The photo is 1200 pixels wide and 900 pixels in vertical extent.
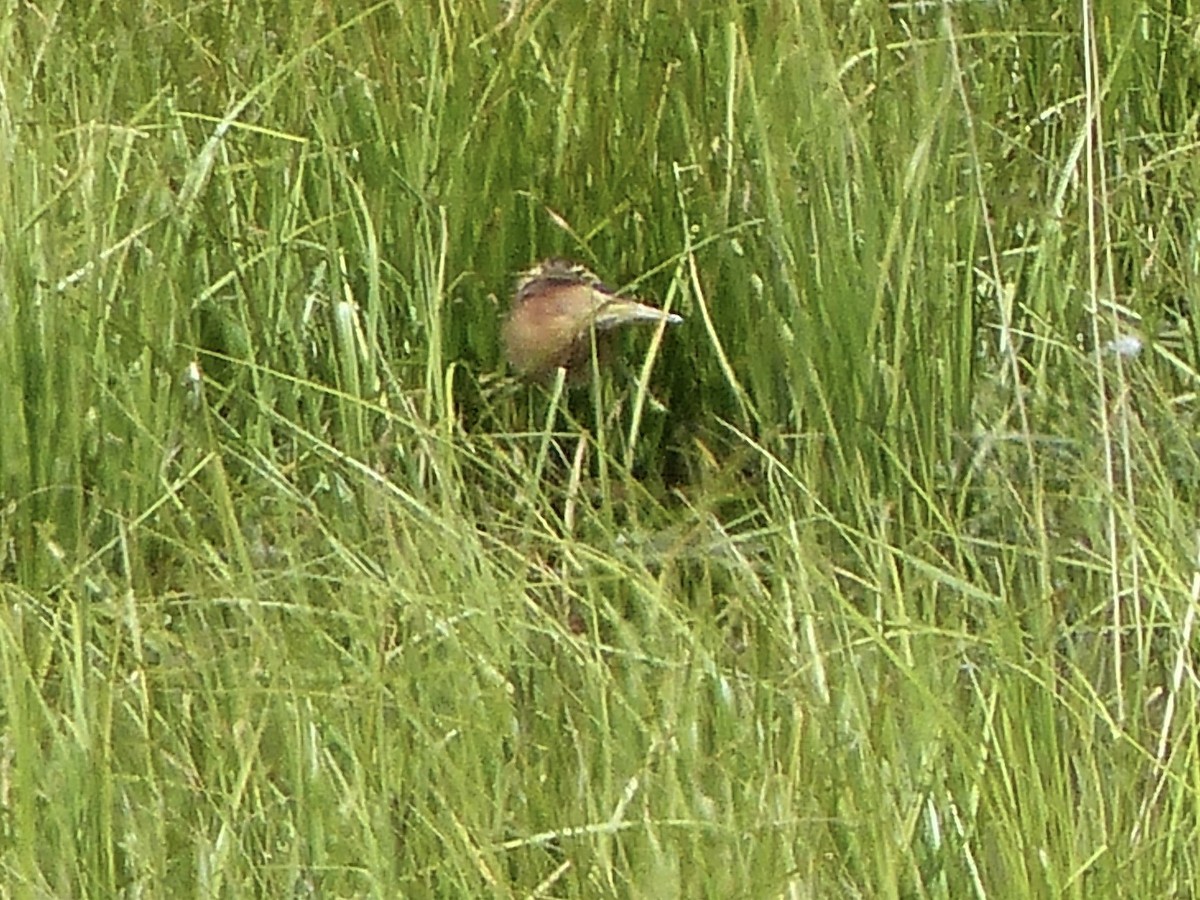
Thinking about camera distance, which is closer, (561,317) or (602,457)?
(602,457)

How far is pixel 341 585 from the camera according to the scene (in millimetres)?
1996

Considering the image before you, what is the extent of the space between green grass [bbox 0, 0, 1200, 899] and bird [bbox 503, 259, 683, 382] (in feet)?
0.13

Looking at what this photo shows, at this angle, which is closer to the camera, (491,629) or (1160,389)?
(491,629)

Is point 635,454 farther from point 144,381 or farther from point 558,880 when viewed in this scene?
point 558,880

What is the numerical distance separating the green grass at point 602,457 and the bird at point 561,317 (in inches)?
1.5

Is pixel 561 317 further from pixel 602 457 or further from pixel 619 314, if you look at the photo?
pixel 602 457

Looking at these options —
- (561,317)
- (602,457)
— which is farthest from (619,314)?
(602,457)

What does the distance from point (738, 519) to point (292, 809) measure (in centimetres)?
59

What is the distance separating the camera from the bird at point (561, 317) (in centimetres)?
223

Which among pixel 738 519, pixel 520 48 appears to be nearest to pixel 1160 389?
pixel 738 519

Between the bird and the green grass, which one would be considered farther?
the bird

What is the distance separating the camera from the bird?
223 centimetres

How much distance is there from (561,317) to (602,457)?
22cm

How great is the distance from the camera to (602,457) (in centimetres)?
204
